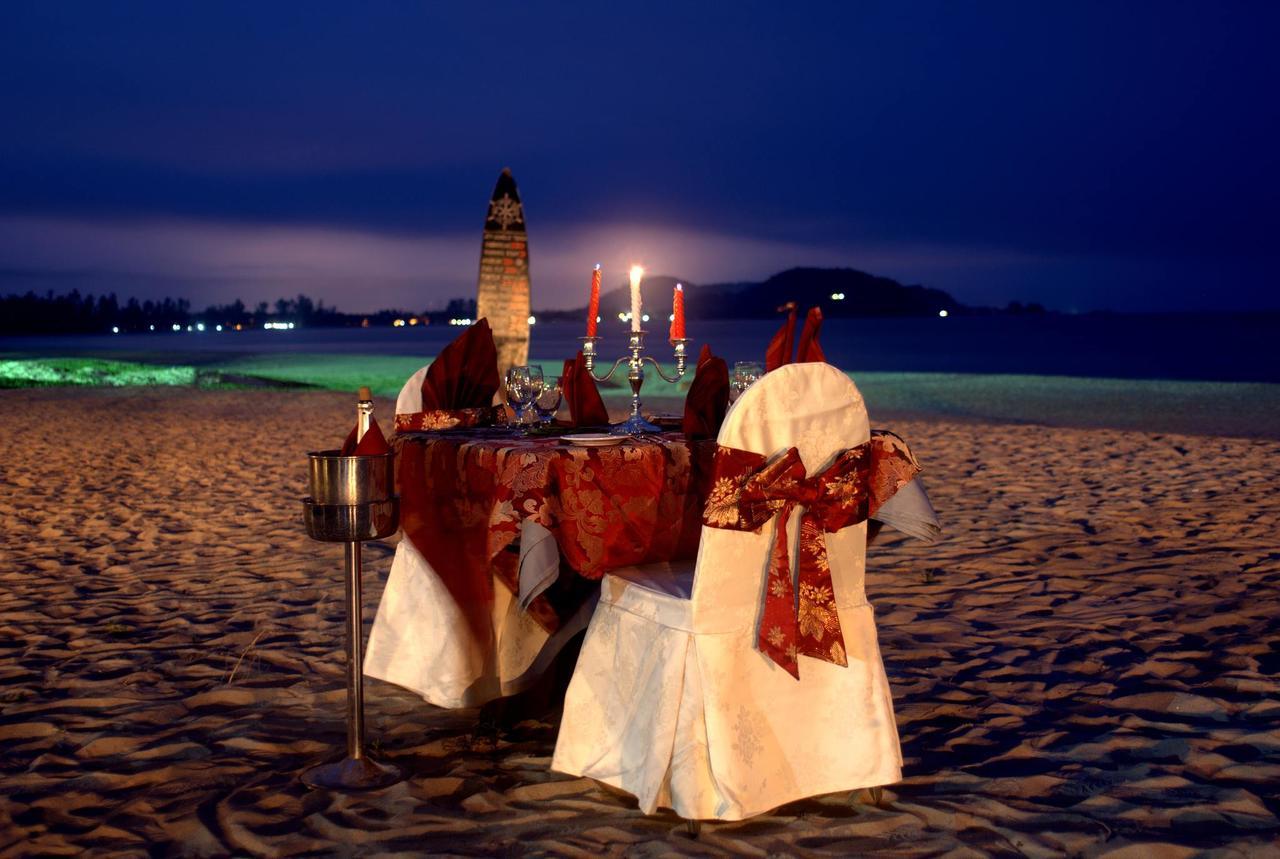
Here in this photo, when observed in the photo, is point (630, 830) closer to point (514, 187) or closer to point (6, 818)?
point (6, 818)

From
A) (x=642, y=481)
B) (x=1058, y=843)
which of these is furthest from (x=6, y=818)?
(x=1058, y=843)

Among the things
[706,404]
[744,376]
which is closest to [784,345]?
[706,404]

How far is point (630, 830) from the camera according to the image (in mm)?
2914

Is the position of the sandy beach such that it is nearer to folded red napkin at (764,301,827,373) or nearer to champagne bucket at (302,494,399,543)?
champagne bucket at (302,494,399,543)

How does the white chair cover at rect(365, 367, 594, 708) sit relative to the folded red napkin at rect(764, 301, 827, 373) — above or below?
below

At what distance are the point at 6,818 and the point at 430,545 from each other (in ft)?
4.34

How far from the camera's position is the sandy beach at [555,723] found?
2904 millimetres

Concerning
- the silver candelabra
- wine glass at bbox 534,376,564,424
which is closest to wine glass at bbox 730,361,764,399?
the silver candelabra

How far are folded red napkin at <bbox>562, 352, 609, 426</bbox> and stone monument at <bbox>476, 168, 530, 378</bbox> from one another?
269cm

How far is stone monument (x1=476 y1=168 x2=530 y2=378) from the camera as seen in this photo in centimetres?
633

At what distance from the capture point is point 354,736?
327 cm

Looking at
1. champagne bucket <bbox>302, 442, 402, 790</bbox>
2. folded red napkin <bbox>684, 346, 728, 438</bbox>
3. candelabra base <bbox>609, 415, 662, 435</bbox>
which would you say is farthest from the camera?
candelabra base <bbox>609, 415, 662, 435</bbox>

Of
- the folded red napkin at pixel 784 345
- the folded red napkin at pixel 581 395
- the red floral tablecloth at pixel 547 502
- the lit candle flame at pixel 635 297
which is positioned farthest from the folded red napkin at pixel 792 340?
the folded red napkin at pixel 581 395

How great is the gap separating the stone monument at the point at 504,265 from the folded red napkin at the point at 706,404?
3.12 metres
